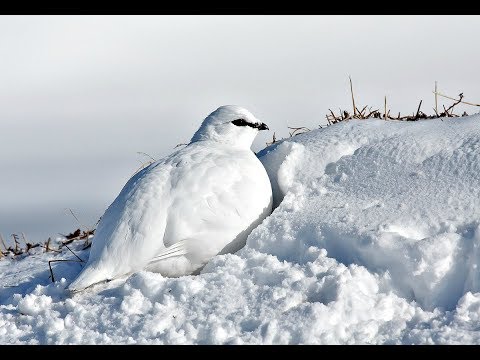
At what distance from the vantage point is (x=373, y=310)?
393 cm

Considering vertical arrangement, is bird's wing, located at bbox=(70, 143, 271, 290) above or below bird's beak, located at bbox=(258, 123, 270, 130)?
below

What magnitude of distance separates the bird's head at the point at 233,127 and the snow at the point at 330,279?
36 cm

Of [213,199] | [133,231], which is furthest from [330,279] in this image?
[133,231]

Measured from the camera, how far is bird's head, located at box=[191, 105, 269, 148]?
532 centimetres

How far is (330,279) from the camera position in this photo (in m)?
4.11

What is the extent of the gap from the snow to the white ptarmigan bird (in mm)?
115

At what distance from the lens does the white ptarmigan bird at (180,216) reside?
4.41 meters

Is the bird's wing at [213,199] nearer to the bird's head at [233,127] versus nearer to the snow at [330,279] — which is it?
the snow at [330,279]

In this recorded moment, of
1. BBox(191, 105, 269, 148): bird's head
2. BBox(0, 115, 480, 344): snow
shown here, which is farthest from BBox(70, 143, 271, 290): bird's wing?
BBox(191, 105, 269, 148): bird's head

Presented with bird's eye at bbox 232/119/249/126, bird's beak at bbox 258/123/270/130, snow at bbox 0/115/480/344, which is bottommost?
snow at bbox 0/115/480/344

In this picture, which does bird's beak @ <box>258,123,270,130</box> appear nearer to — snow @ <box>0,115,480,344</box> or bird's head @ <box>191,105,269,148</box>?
bird's head @ <box>191,105,269,148</box>

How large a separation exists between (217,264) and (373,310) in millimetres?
967

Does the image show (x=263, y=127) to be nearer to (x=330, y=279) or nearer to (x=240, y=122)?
(x=240, y=122)

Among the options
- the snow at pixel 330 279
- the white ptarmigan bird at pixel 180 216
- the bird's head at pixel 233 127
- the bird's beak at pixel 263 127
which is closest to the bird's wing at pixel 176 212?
the white ptarmigan bird at pixel 180 216
